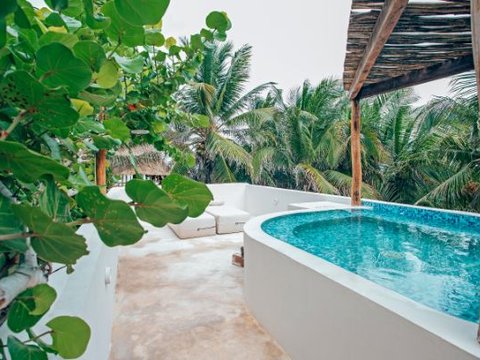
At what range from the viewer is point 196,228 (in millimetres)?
5855

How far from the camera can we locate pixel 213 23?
2.24 ft

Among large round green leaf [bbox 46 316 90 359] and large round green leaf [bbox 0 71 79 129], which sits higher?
large round green leaf [bbox 0 71 79 129]

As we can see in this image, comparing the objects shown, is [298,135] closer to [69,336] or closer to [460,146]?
[460,146]

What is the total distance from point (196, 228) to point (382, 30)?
4.61 meters

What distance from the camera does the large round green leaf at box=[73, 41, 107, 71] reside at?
1.28 feet

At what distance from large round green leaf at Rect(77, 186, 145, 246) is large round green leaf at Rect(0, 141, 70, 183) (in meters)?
0.04

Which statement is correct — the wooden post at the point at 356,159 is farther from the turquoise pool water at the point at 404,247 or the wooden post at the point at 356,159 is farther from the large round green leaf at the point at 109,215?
the large round green leaf at the point at 109,215

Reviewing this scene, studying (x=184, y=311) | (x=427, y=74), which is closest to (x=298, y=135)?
(x=427, y=74)

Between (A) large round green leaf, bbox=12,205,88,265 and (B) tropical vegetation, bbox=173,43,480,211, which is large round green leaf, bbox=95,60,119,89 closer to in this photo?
(A) large round green leaf, bbox=12,205,88,265

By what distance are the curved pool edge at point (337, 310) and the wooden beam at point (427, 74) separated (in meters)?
3.12

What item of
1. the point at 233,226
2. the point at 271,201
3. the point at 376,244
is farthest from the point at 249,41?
the point at 376,244

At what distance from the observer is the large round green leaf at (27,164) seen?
306 millimetres

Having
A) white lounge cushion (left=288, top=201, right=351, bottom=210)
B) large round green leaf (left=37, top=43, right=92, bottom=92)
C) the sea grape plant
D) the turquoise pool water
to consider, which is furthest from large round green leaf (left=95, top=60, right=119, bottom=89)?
white lounge cushion (left=288, top=201, right=351, bottom=210)

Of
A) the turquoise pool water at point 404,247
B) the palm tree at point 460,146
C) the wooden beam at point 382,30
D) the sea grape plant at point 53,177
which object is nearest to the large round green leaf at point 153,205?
the sea grape plant at point 53,177
